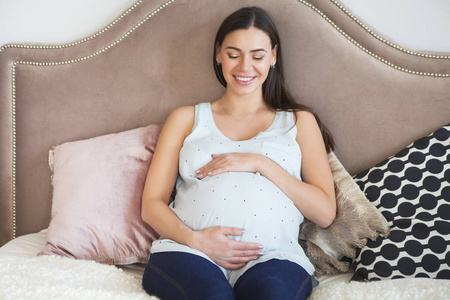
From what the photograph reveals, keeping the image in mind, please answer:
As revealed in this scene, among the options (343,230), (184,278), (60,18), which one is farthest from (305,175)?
(60,18)

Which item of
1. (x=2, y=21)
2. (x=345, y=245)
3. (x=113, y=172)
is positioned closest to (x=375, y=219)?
(x=345, y=245)

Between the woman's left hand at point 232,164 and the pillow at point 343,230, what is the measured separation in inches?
13.2

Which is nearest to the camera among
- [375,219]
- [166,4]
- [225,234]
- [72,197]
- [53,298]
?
[53,298]

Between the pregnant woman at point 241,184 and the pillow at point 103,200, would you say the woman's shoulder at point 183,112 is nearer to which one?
the pregnant woman at point 241,184

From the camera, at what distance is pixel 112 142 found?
5.67 ft

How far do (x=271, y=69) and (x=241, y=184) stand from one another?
21.8 inches

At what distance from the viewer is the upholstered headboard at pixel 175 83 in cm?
167

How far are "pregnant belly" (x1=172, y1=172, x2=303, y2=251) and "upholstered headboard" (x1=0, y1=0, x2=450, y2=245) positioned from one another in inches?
18.4

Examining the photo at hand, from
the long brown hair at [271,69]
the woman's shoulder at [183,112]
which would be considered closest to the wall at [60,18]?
the long brown hair at [271,69]

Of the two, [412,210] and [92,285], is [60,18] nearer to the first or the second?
[92,285]

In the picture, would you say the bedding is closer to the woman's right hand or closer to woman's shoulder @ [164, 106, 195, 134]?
the woman's right hand

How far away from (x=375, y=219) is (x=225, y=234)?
1.74 feet

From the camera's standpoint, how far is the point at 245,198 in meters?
1.38

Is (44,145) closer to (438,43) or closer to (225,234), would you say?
(225,234)
